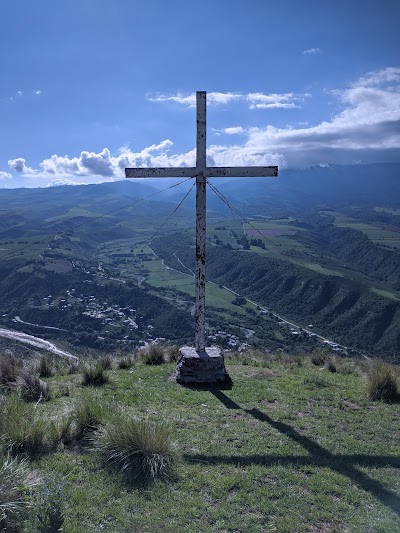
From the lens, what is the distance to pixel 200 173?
790 centimetres

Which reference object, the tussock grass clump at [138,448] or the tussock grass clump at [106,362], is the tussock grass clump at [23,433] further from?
the tussock grass clump at [106,362]

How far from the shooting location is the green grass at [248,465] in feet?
12.5

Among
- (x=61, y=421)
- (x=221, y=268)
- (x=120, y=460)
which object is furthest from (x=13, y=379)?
(x=221, y=268)

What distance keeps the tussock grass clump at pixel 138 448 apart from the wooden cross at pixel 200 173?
3.72 m

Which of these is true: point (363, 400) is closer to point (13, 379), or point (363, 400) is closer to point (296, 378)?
point (296, 378)

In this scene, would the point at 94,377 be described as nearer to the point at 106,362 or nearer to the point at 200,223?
the point at 106,362

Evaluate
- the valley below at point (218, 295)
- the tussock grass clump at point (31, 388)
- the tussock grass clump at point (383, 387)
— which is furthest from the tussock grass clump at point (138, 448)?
the valley below at point (218, 295)

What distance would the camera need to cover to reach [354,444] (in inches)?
220

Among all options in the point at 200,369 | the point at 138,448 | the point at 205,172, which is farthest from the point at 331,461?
the point at 205,172

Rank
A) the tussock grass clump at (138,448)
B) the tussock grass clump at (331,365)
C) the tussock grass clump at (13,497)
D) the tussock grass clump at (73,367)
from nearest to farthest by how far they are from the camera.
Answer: the tussock grass clump at (13,497)
the tussock grass clump at (138,448)
the tussock grass clump at (73,367)
the tussock grass clump at (331,365)

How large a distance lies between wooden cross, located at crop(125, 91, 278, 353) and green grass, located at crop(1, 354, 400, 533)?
2.12m

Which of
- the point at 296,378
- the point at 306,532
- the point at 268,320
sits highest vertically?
the point at 306,532

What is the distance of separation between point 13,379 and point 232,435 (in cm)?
433

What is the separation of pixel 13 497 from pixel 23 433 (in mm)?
1441
